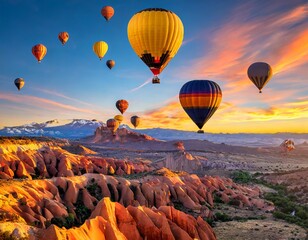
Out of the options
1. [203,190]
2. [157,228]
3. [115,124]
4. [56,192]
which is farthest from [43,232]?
[115,124]

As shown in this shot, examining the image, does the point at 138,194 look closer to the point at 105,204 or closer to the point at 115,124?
the point at 105,204

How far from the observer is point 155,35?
5112 cm

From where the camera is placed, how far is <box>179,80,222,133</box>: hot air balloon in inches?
2351

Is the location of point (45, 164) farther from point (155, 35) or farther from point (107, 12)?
point (155, 35)

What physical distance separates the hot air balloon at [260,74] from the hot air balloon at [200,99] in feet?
61.5

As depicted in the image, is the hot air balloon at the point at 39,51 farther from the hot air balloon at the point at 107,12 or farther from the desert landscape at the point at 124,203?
the desert landscape at the point at 124,203

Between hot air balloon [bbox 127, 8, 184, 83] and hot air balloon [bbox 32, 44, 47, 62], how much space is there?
177 ft

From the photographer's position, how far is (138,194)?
56094 mm

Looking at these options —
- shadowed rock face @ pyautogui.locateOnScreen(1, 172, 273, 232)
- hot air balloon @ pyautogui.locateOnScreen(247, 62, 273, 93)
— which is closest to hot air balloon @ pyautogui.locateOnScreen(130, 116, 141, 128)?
shadowed rock face @ pyautogui.locateOnScreen(1, 172, 273, 232)

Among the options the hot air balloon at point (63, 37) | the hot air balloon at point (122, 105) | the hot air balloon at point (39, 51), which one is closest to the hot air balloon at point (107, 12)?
the hot air balloon at point (63, 37)

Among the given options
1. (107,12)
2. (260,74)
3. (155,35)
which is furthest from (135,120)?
(155,35)

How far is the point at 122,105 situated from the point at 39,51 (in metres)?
45.1

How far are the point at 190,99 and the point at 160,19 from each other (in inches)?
613

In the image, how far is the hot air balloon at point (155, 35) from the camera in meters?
51.0
